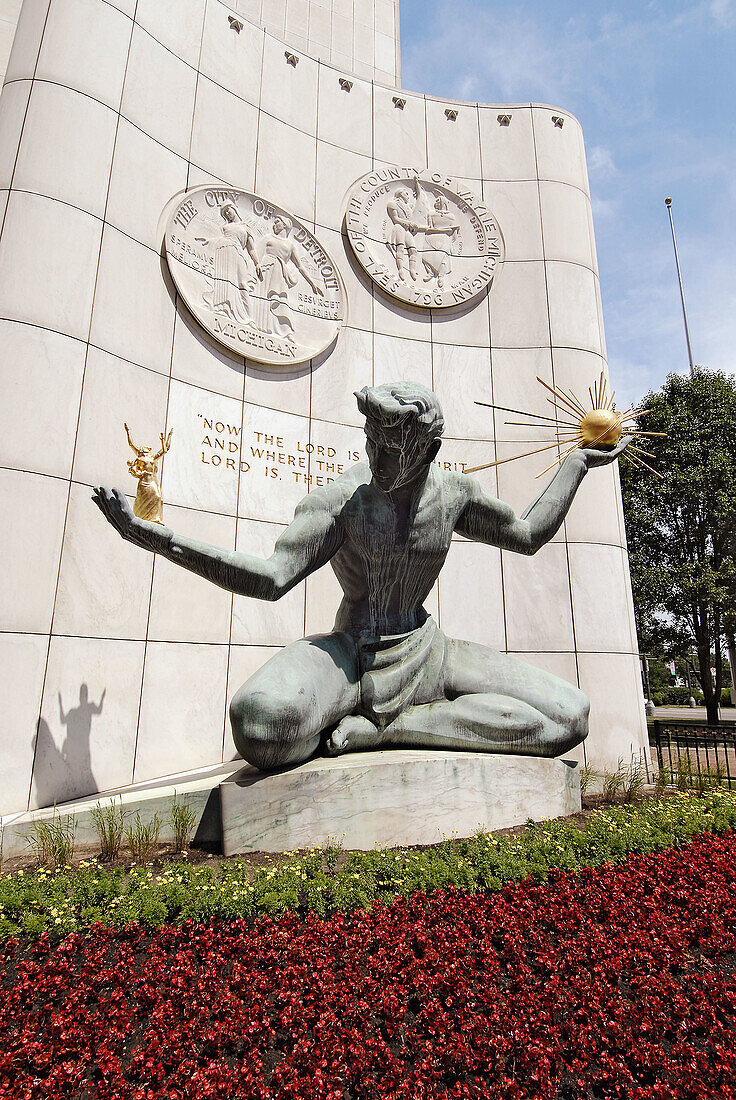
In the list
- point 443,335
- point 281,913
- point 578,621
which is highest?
point 443,335

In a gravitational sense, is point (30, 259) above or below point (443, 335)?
below

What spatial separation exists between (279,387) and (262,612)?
2635 mm

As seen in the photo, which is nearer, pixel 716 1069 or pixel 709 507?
pixel 716 1069

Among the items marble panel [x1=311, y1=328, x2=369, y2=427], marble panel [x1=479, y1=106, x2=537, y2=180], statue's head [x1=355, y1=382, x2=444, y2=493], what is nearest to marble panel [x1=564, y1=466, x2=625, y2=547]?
marble panel [x1=311, y1=328, x2=369, y2=427]

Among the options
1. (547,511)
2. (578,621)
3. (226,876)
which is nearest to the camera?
(226,876)

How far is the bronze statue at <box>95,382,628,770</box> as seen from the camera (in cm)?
390

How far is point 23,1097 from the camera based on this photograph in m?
1.92

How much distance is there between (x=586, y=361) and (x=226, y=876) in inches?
311

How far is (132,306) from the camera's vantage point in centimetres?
675

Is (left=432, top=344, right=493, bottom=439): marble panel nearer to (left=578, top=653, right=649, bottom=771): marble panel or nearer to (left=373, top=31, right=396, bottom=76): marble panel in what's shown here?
(left=578, top=653, right=649, bottom=771): marble panel

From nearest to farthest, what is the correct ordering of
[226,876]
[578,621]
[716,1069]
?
[716,1069], [226,876], [578,621]

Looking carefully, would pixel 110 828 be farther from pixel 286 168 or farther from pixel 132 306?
pixel 286 168

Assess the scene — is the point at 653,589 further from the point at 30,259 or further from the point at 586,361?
the point at 30,259

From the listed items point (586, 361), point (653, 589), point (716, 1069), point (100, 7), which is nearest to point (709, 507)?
point (653, 589)
